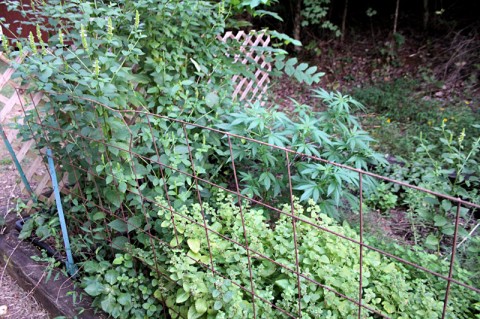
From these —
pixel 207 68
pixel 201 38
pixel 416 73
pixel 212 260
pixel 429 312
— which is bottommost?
pixel 416 73

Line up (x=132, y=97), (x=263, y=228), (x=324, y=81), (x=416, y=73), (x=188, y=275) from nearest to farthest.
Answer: (x=188, y=275), (x=263, y=228), (x=132, y=97), (x=416, y=73), (x=324, y=81)

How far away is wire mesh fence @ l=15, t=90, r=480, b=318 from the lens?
157cm

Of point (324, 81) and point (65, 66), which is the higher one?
point (65, 66)

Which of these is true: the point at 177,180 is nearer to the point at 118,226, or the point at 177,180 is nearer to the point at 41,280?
the point at 118,226

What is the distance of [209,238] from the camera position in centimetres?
174

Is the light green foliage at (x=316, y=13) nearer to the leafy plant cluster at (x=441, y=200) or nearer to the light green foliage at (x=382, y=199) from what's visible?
the leafy plant cluster at (x=441, y=200)

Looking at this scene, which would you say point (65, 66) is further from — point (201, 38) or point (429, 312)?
point (429, 312)

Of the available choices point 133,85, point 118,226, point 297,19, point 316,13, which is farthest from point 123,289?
point 316,13

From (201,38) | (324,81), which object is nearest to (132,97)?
(201,38)

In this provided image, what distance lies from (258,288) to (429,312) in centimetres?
68

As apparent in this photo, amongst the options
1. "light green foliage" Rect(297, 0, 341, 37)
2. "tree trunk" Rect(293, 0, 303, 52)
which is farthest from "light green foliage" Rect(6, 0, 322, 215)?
"tree trunk" Rect(293, 0, 303, 52)

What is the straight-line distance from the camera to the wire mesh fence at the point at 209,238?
1.57 m

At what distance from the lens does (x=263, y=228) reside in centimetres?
181

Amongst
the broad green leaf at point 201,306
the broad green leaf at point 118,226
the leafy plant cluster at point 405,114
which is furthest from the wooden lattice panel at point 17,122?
the leafy plant cluster at point 405,114
